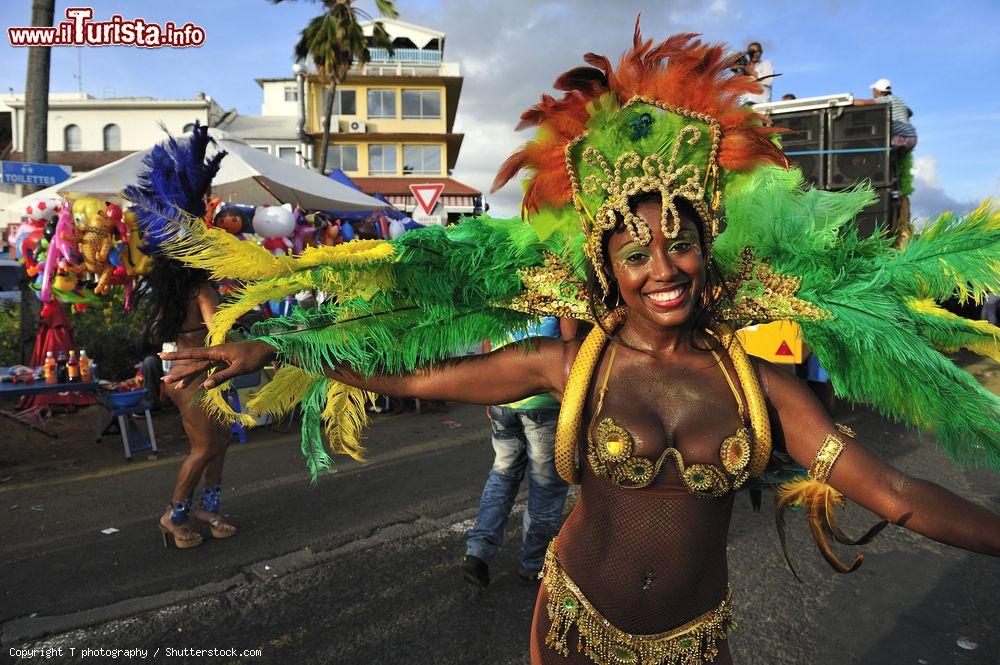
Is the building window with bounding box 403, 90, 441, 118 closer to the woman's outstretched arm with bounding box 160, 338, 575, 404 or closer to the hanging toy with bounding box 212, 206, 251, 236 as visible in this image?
the hanging toy with bounding box 212, 206, 251, 236

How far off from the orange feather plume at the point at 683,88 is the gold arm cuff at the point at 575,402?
1.86 feet

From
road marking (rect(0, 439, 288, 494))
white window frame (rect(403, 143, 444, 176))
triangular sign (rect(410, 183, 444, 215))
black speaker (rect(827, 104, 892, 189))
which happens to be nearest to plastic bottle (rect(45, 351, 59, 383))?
road marking (rect(0, 439, 288, 494))

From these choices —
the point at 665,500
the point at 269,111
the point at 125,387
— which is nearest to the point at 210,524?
the point at 125,387

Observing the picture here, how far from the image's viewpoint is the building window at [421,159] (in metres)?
37.0

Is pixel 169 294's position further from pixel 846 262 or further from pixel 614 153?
pixel 846 262

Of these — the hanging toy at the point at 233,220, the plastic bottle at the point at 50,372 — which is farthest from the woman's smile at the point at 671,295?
the plastic bottle at the point at 50,372

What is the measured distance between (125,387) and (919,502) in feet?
22.7

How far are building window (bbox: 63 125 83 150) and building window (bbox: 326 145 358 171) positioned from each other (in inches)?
544

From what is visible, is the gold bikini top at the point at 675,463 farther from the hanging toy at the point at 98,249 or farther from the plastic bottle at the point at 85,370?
the plastic bottle at the point at 85,370

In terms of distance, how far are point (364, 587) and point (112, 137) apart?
41.0 meters

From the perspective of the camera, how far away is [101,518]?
16.3ft

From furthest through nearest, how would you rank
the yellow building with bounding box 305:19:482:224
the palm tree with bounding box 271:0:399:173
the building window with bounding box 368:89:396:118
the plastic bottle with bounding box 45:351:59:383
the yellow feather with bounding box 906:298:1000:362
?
the building window with bounding box 368:89:396:118 < the yellow building with bounding box 305:19:482:224 < the palm tree with bounding box 271:0:399:173 < the plastic bottle with bounding box 45:351:59:383 < the yellow feather with bounding box 906:298:1000:362

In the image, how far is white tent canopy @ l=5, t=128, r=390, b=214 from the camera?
23.7ft

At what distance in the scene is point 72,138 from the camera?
3669 centimetres
